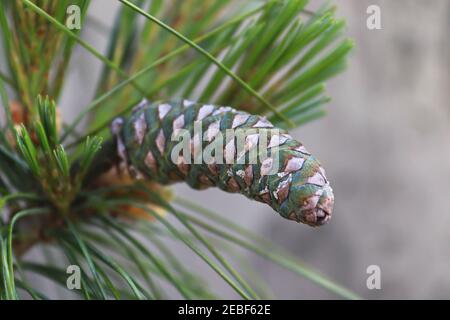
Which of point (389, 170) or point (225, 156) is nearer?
point (225, 156)

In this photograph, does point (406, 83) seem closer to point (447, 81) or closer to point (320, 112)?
point (447, 81)

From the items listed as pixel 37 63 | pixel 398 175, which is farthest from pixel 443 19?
pixel 37 63

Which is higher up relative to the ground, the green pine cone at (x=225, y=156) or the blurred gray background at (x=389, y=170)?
the blurred gray background at (x=389, y=170)

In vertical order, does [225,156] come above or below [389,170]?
below

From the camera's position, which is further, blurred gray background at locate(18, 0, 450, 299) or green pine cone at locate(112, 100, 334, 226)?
blurred gray background at locate(18, 0, 450, 299)

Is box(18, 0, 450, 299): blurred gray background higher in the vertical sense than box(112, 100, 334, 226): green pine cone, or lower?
higher

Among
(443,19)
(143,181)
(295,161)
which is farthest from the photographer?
(443,19)

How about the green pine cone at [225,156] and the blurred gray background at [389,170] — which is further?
the blurred gray background at [389,170]

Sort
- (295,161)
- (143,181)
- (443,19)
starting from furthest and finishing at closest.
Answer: (443,19) → (143,181) → (295,161)
